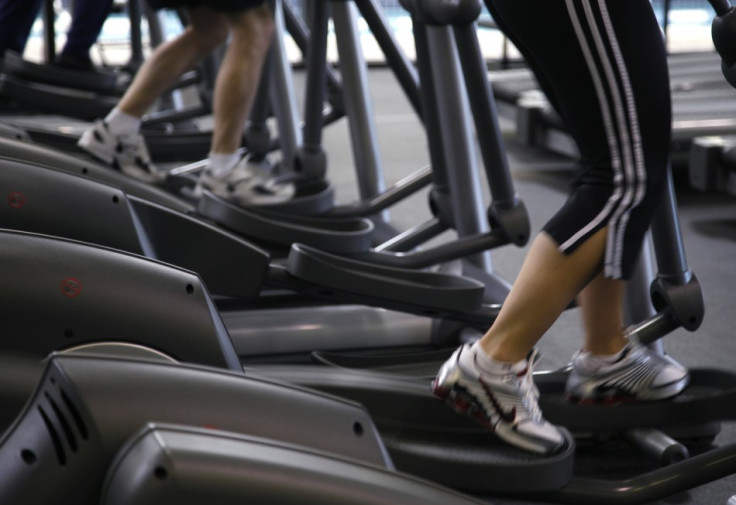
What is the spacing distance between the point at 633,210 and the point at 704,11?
29.7ft

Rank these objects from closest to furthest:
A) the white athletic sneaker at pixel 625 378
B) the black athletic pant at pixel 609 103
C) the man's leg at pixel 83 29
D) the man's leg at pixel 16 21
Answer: the black athletic pant at pixel 609 103 < the white athletic sneaker at pixel 625 378 < the man's leg at pixel 16 21 < the man's leg at pixel 83 29

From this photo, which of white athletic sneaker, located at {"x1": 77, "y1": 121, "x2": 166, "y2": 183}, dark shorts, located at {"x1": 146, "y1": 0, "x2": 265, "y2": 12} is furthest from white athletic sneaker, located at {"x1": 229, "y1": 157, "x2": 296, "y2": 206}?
dark shorts, located at {"x1": 146, "y1": 0, "x2": 265, "y2": 12}

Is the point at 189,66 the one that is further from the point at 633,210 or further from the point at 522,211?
the point at 633,210

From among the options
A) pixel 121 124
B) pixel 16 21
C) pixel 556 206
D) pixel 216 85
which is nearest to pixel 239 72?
pixel 216 85

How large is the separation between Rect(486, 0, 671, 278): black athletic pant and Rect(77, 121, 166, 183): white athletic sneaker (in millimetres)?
1804

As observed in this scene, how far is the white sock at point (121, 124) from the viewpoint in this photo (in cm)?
299

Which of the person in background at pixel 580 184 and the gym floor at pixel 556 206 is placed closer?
the person in background at pixel 580 184

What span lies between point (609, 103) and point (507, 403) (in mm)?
433

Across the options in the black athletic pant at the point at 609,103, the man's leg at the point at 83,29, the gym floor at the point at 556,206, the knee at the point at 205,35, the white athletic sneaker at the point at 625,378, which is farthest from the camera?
the man's leg at the point at 83,29

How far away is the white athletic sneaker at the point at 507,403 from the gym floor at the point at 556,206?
0.18 m

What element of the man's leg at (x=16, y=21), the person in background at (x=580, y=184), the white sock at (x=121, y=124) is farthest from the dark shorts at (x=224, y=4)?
the man's leg at (x=16, y=21)

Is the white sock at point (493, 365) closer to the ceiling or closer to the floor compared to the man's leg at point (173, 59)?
closer to the floor

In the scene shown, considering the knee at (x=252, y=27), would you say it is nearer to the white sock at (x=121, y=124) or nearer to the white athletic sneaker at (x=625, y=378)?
the white sock at (x=121, y=124)

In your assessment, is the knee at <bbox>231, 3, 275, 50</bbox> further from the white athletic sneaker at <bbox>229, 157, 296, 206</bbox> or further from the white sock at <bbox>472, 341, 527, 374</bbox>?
the white sock at <bbox>472, 341, 527, 374</bbox>
